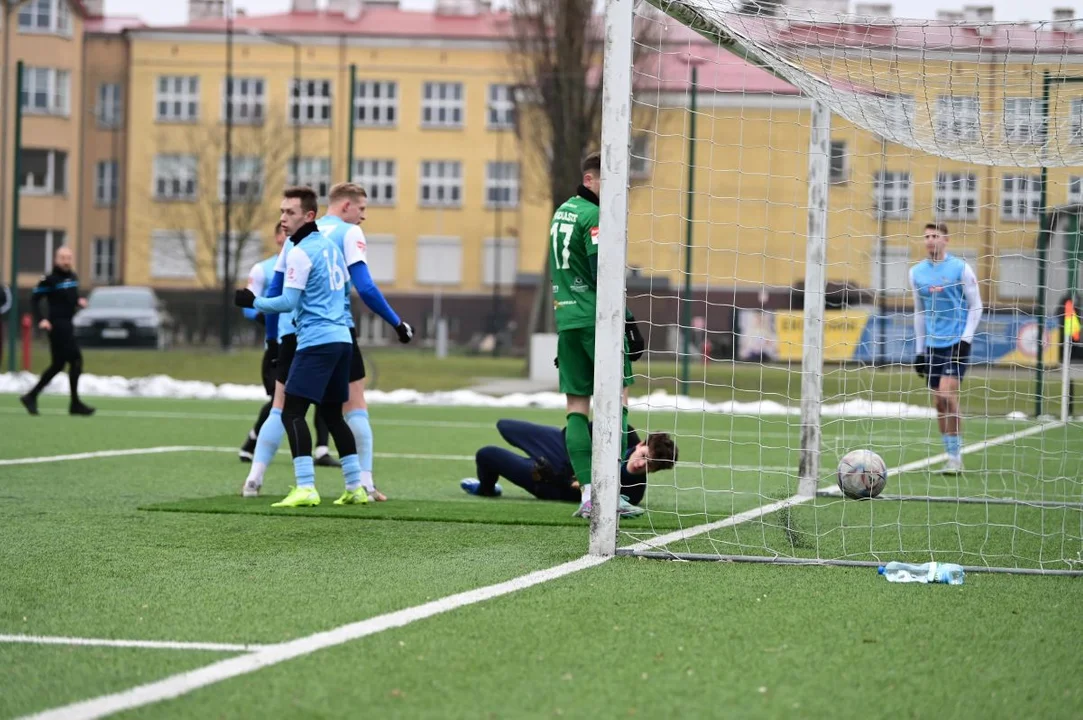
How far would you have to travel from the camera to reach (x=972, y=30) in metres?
7.62

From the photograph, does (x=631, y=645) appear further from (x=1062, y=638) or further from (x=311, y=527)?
(x=311, y=527)

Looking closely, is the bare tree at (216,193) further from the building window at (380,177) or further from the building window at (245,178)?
the building window at (380,177)

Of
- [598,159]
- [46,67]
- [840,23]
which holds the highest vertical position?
[46,67]

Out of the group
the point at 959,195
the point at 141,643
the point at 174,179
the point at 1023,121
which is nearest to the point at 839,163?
the point at 959,195

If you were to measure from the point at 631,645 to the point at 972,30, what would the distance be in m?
4.46

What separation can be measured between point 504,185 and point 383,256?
19.1 ft

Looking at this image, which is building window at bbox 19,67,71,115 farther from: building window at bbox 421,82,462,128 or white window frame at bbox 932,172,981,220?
white window frame at bbox 932,172,981,220

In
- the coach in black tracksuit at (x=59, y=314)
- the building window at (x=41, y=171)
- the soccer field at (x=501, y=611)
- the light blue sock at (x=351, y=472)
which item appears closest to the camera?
the soccer field at (x=501, y=611)

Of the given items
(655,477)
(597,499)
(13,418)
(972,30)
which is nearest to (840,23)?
(972,30)

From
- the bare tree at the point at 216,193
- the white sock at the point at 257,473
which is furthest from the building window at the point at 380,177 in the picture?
the white sock at the point at 257,473

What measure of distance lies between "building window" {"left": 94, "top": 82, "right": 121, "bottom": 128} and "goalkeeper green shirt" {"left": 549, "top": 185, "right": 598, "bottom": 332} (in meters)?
54.4

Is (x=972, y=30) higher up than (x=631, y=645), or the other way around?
(x=972, y=30)

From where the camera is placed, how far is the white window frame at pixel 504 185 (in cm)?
5953

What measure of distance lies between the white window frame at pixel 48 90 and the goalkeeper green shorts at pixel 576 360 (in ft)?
170
